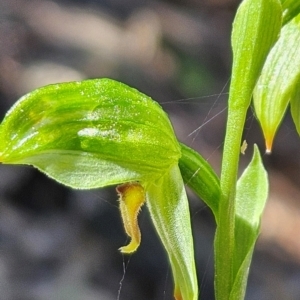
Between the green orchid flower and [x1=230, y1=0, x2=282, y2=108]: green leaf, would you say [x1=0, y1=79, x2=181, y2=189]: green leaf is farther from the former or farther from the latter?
[x1=230, y1=0, x2=282, y2=108]: green leaf

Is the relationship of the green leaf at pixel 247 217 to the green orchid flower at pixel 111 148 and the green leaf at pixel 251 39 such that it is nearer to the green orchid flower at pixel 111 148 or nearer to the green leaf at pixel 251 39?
the green orchid flower at pixel 111 148

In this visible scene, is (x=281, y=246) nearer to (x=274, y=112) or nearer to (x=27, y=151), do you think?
(x=274, y=112)

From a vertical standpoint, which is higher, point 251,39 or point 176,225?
point 251,39

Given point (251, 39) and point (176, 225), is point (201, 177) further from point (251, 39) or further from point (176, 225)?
point (251, 39)

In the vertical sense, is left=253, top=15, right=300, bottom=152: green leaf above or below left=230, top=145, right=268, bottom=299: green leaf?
above

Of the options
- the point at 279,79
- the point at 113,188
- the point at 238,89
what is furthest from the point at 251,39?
the point at 113,188

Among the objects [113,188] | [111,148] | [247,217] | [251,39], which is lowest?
[113,188]

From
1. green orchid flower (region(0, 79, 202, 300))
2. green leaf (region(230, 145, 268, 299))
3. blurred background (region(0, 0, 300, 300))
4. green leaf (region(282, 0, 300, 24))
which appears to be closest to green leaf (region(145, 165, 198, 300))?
green orchid flower (region(0, 79, 202, 300))
